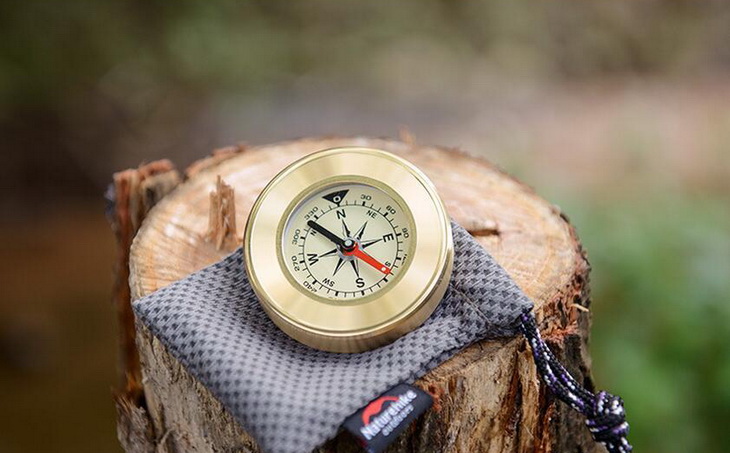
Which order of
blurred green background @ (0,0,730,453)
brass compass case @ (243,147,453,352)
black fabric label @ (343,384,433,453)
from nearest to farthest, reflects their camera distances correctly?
black fabric label @ (343,384,433,453), brass compass case @ (243,147,453,352), blurred green background @ (0,0,730,453)

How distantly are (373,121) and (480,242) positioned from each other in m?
2.48

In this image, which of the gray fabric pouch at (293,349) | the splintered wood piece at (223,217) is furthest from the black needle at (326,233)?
the splintered wood piece at (223,217)

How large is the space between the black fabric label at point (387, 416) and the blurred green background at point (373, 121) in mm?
1369

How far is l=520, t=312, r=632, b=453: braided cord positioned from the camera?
4.58 feet

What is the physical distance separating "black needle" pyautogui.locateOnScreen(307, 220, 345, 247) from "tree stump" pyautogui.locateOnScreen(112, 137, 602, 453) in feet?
0.85

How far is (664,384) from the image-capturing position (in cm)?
254

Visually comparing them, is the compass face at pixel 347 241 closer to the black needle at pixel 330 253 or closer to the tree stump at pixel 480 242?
the black needle at pixel 330 253

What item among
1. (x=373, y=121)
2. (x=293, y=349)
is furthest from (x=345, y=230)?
(x=373, y=121)

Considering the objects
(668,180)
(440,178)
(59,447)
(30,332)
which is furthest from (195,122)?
(440,178)

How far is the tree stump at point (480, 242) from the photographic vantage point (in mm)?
1459

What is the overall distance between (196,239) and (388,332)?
53 cm

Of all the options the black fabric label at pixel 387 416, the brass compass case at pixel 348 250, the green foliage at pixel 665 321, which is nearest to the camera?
the black fabric label at pixel 387 416

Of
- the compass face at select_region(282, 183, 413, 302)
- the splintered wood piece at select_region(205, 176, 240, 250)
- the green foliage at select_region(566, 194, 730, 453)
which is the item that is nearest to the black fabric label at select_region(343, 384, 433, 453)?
the compass face at select_region(282, 183, 413, 302)

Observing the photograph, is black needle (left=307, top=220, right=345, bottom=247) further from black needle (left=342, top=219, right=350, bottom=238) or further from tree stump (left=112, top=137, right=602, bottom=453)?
tree stump (left=112, top=137, right=602, bottom=453)
